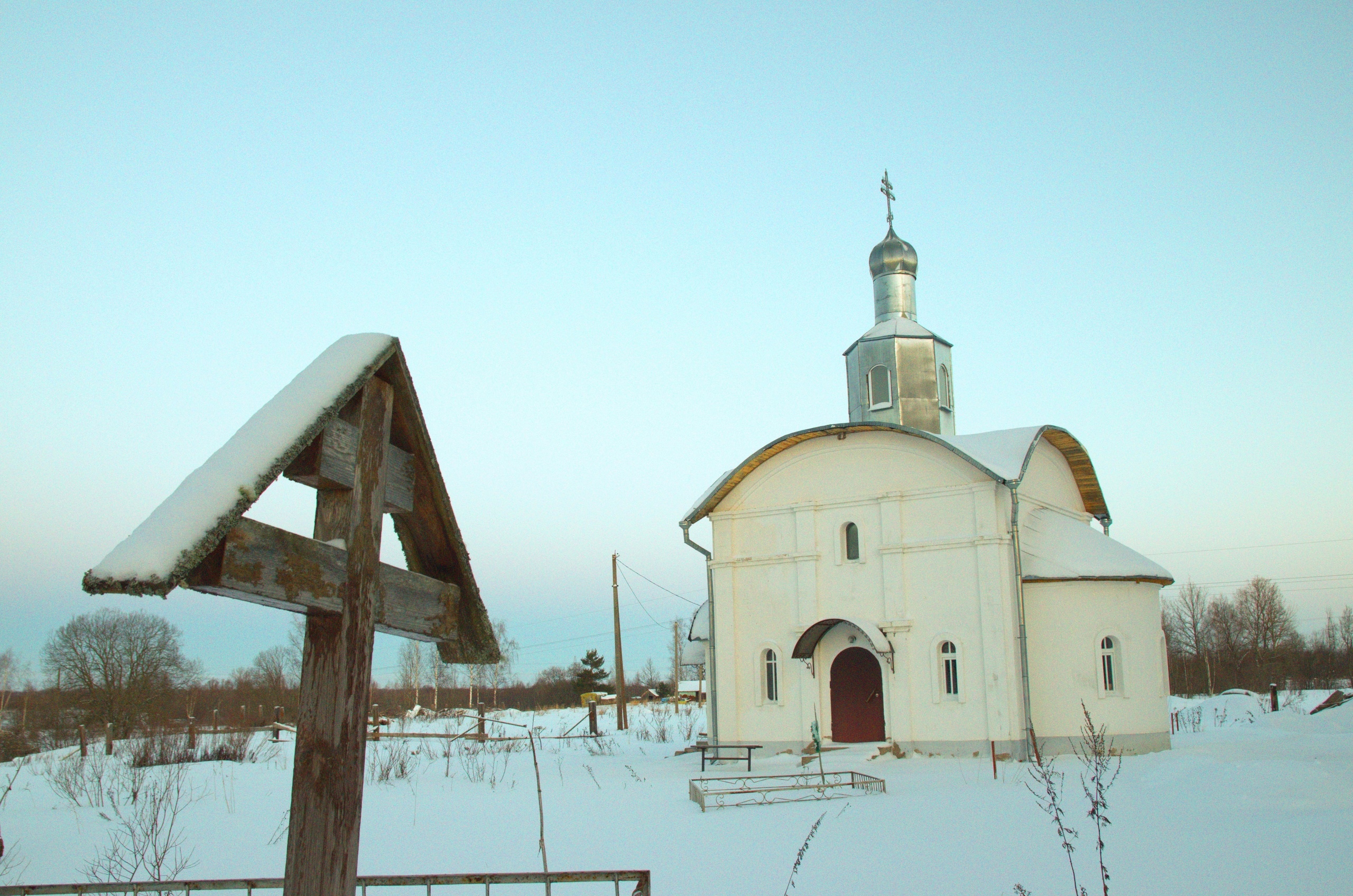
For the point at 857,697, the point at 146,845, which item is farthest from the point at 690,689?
the point at 146,845

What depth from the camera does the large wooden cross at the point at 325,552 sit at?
2520 millimetres

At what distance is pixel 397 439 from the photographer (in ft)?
11.7

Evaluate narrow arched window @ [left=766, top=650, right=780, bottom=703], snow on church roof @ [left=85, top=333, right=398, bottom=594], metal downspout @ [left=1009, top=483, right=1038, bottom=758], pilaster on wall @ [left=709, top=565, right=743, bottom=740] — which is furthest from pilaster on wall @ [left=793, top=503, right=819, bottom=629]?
snow on church roof @ [left=85, top=333, right=398, bottom=594]

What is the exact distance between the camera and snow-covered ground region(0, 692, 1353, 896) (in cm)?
864

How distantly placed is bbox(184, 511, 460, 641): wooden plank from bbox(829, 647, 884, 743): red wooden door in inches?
666

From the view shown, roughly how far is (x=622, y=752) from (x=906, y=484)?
9.67 m

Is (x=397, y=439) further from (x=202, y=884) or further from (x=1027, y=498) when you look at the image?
(x=1027, y=498)

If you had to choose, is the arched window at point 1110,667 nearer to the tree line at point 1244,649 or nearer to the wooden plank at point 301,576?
the wooden plank at point 301,576

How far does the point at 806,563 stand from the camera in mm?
19750

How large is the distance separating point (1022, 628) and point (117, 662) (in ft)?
107

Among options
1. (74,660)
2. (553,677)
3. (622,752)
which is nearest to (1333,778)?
(622,752)

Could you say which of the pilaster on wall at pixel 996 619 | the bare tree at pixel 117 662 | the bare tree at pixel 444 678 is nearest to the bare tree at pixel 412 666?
the bare tree at pixel 444 678

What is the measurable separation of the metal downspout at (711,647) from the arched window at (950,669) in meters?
A: 4.58

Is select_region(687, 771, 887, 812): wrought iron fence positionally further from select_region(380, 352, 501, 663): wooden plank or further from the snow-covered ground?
select_region(380, 352, 501, 663): wooden plank
